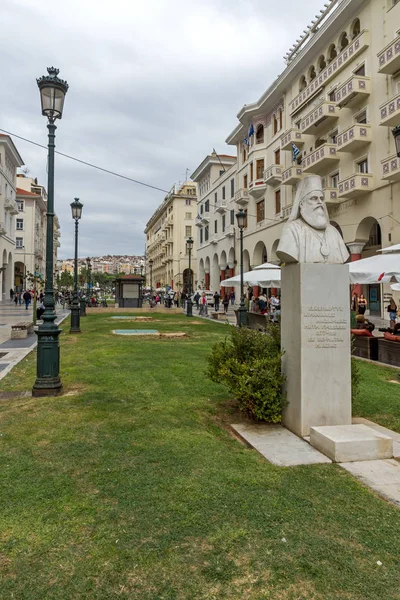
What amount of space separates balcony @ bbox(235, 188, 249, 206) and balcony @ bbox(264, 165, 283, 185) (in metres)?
4.84

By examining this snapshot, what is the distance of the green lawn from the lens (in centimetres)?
223

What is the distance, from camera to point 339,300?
4.61 meters

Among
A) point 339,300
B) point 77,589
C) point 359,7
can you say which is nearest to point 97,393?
point 339,300

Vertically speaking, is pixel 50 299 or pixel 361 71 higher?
pixel 361 71

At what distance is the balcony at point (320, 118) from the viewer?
949 inches

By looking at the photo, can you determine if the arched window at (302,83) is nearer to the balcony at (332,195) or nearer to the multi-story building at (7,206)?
the balcony at (332,195)

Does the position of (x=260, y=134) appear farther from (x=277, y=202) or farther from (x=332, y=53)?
(x=332, y=53)

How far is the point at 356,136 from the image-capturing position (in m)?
21.4

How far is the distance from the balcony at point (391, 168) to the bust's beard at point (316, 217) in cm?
1613

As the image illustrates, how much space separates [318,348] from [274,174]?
96.5 feet

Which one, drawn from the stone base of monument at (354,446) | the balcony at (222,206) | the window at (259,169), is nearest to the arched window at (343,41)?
the window at (259,169)

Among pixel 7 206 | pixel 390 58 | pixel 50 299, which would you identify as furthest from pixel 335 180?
pixel 7 206

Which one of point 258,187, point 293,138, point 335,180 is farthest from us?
point 258,187

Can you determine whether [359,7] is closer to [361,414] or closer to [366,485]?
[361,414]
